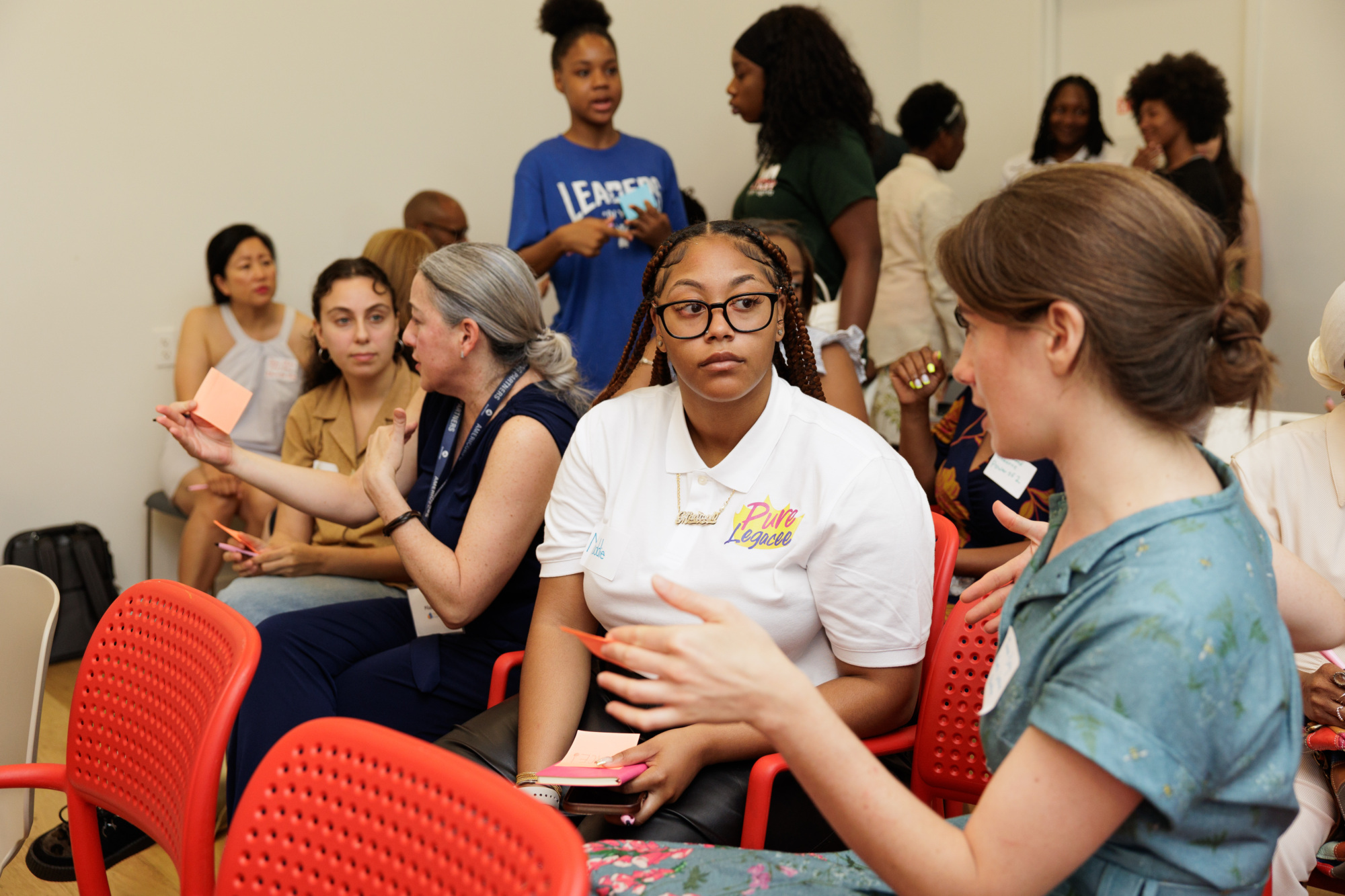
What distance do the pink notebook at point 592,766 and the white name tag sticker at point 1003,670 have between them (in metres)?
0.61

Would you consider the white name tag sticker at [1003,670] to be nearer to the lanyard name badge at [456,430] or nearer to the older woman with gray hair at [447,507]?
the older woman with gray hair at [447,507]

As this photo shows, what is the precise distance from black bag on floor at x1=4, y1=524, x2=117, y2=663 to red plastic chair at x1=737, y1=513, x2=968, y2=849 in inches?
138

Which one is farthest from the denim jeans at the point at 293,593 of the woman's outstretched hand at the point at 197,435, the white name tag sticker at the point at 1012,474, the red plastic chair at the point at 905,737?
the white name tag sticker at the point at 1012,474

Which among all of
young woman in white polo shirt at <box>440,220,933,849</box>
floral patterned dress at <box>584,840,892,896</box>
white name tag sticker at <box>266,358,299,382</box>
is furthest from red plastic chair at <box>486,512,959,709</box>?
white name tag sticker at <box>266,358,299,382</box>

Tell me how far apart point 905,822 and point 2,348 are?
4.38 meters

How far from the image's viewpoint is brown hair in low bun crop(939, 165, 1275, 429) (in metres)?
0.96

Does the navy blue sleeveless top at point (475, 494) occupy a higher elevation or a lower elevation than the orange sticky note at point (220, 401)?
lower

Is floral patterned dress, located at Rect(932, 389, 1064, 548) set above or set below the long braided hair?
below

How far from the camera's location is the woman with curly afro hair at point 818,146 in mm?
3410

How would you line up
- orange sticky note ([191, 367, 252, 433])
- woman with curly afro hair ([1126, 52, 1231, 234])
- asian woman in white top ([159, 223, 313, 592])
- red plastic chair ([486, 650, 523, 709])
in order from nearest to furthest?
→ red plastic chair ([486, 650, 523, 709]) → orange sticky note ([191, 367, 252, 433]) → asian woman in white top ([159, 223, 313, 592]) → woman with curly afro hair ([1126, 52, 1231, 234])

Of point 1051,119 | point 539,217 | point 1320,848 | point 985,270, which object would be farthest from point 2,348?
point 1051,119

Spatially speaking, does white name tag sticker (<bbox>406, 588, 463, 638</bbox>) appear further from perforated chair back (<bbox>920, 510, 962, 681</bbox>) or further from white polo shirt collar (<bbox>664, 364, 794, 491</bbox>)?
perforated chair back (<bbox>920, 510, 962, 681</bbox>)

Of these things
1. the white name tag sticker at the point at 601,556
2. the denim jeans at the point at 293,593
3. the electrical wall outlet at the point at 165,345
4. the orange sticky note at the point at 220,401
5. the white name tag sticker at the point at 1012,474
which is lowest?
the denim jeans at the point at 293,593

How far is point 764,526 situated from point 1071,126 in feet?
15.0
